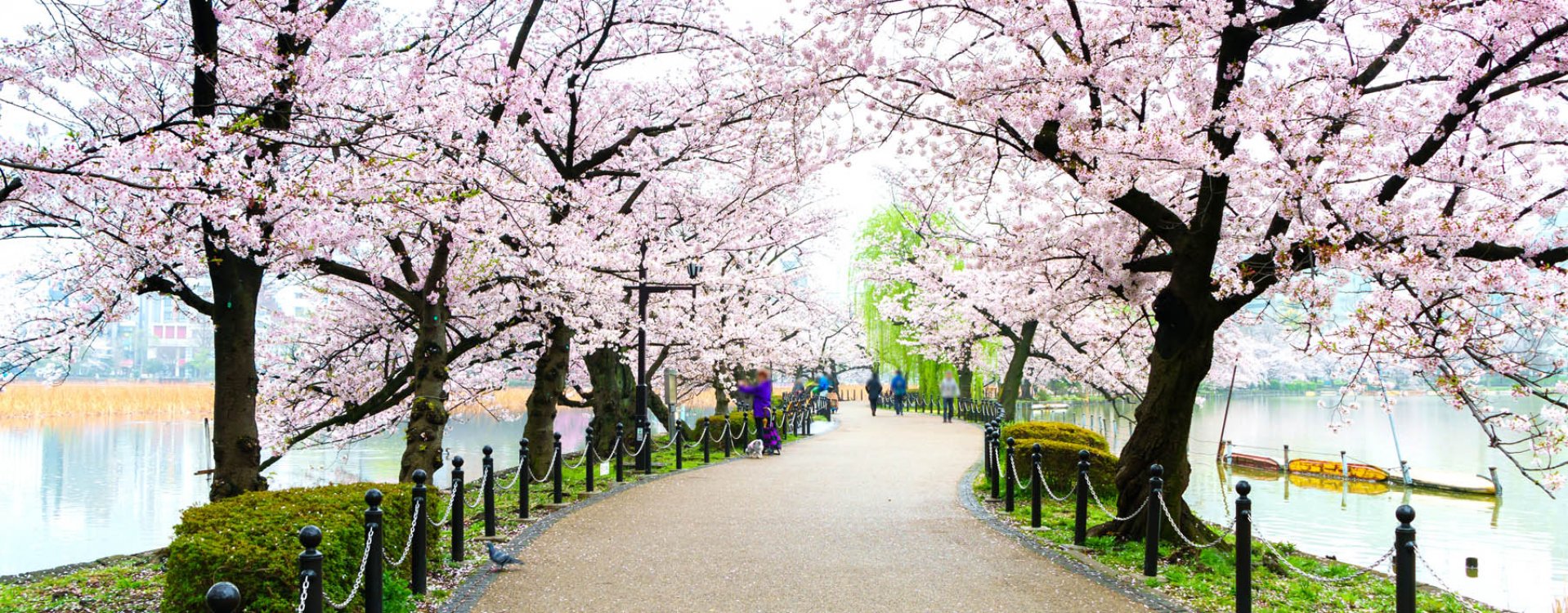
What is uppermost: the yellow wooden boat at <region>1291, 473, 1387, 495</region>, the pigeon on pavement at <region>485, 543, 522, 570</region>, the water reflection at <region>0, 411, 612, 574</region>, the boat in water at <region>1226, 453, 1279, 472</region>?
the pigeon on pavement at <region>485, 543, 522, 570</region>

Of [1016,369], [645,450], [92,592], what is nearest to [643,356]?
[645,450]

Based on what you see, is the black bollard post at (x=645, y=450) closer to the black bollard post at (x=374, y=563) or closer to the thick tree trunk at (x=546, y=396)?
the thick tree trunk at (x=546, y=396)

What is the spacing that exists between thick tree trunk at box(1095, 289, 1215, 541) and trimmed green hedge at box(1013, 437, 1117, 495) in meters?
3.20

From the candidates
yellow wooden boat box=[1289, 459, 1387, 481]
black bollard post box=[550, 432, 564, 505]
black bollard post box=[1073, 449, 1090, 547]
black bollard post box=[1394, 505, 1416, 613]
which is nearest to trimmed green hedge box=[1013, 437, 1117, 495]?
black bollard post box=[1073, 449, 1090, 547]

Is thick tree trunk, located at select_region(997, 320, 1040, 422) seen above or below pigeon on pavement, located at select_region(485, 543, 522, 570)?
above

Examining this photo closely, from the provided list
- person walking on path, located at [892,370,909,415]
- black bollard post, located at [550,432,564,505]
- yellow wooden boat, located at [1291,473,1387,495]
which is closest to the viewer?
black bollard post, located at [550,432,564,505]

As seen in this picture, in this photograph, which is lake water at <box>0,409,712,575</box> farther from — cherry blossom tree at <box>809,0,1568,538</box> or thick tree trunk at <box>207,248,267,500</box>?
cherry blossom tree at <box>809,0,1568,538</box>

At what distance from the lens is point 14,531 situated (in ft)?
50.5

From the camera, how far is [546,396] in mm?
14422

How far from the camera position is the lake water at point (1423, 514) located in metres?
12.3

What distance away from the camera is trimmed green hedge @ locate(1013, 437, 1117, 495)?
12383 mm

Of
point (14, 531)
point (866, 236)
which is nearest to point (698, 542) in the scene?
point (14, 531)

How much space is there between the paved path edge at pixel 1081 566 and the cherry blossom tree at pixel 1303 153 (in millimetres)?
871

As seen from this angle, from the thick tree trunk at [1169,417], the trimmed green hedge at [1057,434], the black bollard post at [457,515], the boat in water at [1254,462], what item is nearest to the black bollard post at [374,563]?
the black bollard post at [457,515]
